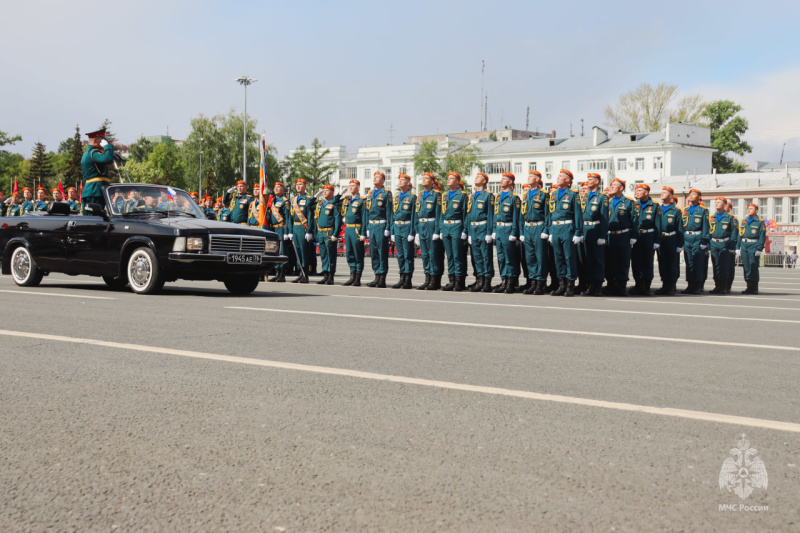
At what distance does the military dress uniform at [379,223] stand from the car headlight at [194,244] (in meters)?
5.07

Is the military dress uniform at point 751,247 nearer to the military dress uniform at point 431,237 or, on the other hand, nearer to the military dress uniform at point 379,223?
the military dress uniform at point 431,237

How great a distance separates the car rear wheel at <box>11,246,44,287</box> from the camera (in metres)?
14.5

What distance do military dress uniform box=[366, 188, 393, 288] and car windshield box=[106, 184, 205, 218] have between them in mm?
4085

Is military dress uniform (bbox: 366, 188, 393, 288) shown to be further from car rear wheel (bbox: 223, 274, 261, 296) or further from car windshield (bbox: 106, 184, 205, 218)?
car windshield (bbox: 106, 184, 205, 218)

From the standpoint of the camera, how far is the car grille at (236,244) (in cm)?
1268

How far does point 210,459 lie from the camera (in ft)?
13.4

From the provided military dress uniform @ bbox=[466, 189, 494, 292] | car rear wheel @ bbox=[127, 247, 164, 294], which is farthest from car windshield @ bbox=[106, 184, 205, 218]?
military dress uniform @ bbox=[466, 189, 494, 292]

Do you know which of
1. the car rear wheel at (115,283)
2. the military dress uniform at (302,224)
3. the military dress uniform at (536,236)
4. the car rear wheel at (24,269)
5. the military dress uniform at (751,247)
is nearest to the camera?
the car rear wheel at (115,283)

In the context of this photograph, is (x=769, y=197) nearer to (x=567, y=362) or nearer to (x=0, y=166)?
(x=567, y=362)

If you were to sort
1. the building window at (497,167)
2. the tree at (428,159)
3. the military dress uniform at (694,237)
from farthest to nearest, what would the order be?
the building window at (497,167) → the tree at (428,159) → the military dress uniform at (694,237)

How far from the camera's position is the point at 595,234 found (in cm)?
1522


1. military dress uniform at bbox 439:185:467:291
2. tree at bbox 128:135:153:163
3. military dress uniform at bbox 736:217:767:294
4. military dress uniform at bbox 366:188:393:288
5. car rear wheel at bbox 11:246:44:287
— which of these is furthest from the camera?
tree at bbox 128:135:153:163

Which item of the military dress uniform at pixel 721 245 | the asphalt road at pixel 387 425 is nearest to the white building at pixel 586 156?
the military dress uniform at pixel 721 245

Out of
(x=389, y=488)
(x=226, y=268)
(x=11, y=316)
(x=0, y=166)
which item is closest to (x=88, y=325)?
(x=11, y=316)
